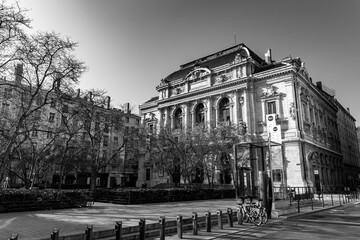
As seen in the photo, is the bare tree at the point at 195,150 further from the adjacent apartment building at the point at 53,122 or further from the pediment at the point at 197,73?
the pediment at the point at 197,73

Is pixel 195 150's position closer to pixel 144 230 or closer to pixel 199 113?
pixel 199 113

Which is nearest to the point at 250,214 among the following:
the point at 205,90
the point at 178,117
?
the point at 205,90

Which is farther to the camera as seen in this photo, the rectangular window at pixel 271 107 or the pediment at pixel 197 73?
the pediment at pixel 197 73

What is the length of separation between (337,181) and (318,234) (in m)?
42.4

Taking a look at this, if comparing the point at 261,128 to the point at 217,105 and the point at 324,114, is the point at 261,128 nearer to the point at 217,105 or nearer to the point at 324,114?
the point at 217,105

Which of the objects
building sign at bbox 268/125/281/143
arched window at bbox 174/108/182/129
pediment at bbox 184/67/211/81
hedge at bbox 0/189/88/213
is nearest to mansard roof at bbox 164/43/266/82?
pediment at bbox 184/67/211/81

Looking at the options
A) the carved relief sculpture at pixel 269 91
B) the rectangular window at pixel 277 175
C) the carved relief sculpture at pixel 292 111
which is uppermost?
the carved relief sculpture at pixel 269 91

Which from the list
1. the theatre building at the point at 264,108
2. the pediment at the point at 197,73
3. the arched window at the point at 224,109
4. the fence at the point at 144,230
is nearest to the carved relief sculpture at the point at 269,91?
the theatre building at the point at 264,108

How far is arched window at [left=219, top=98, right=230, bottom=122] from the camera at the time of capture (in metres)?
42.7

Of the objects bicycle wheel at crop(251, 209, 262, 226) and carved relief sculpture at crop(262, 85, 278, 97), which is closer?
bicycle wheel at crop(251, 209, 262, 226)

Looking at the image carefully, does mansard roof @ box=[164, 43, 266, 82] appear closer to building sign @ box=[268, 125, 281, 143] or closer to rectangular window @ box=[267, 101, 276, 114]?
rectangular window @ box=[267, 101, 276, 114]

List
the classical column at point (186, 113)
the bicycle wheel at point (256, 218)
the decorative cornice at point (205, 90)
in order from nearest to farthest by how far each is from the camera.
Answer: the bicycle wheel at point (256, 218) → the decorative cornice at point (205, 90) → the classical column at point (186, 113)

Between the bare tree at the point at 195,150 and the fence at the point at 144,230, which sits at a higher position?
the bare tree at the point at 195,150

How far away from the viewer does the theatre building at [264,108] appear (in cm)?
3500
